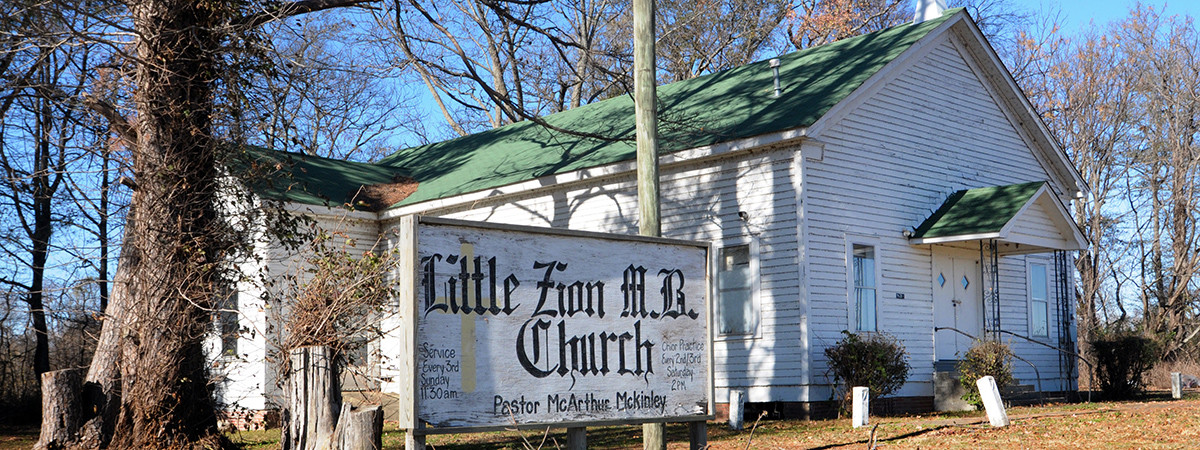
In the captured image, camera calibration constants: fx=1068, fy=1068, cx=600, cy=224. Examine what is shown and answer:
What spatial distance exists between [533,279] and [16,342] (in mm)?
20200

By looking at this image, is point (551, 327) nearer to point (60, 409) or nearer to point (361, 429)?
point (361, 429)

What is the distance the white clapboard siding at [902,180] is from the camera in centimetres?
1542

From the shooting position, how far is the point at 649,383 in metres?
8.02

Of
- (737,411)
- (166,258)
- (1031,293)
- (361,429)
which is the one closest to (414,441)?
(361,429)

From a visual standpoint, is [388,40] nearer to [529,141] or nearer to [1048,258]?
[529,141]

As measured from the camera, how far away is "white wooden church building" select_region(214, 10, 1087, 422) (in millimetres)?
15359

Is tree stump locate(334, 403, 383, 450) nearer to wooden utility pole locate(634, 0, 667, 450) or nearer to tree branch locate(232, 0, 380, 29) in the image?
wooden utility pole locate(634, 0, 667, 450)

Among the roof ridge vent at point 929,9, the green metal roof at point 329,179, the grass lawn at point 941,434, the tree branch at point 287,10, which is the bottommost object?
the grass lawn at point 941,434

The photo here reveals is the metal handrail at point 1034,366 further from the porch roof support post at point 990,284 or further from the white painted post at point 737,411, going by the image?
the white painted post at point 737,411

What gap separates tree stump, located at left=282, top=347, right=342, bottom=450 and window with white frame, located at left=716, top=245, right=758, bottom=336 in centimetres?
780

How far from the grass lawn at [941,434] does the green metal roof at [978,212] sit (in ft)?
8.98

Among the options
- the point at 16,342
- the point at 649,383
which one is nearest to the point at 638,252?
the point at 649,383

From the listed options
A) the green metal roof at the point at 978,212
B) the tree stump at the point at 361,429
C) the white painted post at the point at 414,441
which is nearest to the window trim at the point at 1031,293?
the green metal roof at the point at 978,212

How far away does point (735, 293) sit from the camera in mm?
16062
